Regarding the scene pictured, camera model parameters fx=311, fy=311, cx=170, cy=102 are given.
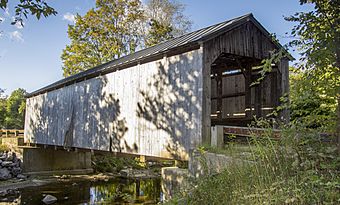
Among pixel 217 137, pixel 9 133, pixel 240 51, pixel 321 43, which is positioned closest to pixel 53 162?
pixel 9 133

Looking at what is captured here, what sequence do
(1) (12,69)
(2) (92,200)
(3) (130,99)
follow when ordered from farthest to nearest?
(1) (12,69) → (2) (92,200) → (3) (130,99)

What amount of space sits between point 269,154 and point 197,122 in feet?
10.6

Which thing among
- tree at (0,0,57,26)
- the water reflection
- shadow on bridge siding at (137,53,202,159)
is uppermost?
tree at (0,0,57,26)

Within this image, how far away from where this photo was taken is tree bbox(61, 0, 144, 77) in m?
21.3

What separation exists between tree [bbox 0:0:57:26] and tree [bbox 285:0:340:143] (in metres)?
3.16

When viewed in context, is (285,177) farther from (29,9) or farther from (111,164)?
(111,164)

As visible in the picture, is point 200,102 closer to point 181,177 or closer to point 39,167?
point 181,177

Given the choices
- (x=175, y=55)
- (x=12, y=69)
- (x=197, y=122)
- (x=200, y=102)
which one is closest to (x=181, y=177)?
(x=197, y=122)

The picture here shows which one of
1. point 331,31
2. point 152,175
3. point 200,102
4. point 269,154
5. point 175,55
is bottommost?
point 152,175

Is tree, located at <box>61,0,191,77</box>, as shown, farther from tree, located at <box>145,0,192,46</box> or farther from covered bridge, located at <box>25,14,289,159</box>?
covered bridge, located at <box>25,14,289,159</box>

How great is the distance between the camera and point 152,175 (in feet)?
54.7

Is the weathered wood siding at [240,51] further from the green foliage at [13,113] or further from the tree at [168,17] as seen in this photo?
the green foliage at [13,113]

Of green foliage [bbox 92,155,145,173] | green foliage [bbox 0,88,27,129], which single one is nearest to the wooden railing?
green foliage [bbox 92,155,145,173]

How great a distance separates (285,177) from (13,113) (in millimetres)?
27551
